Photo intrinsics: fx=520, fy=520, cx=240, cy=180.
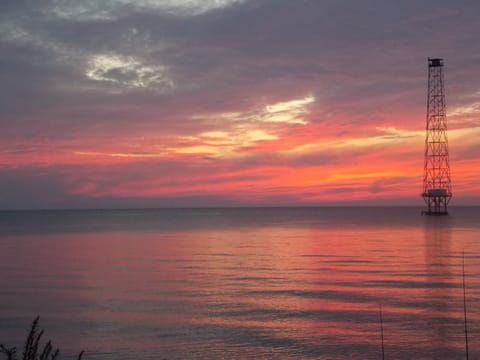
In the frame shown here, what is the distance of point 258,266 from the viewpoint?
5078 cm

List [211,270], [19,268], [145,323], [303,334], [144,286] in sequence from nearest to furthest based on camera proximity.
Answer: [303,334], [145,323], [144,286], [211,270], [19,268]

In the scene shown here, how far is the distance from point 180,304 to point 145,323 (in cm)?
501

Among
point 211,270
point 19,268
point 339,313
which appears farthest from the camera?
point 19,268

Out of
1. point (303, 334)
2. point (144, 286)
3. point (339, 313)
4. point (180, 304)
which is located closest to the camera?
point (303, 334)

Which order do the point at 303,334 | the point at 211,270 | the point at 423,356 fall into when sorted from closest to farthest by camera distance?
1. the point at 423,356
2. the point at 303,334
3. the point at 211,270

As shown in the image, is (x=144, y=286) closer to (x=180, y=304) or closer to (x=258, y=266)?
(x=180, y=304)

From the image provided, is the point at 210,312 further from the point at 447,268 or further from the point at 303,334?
the point at 447,268

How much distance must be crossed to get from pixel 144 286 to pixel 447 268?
27951 mm

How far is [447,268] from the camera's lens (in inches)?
1901

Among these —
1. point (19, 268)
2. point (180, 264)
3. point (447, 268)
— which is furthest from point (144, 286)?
point (447, 268)

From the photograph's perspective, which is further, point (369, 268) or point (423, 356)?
point (369, 268)

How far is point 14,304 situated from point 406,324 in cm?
2422

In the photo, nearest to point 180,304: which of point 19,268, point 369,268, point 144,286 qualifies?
point 144,286

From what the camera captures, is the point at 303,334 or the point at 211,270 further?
the point at 211,270
